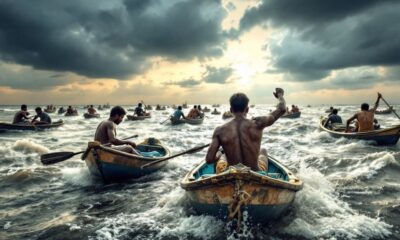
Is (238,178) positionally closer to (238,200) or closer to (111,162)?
(238,200)

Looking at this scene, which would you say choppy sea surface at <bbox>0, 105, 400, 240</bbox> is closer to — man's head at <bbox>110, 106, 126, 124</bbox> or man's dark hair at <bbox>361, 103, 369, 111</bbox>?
man's head at <bbox>110, 106, 126, 124</bbox>

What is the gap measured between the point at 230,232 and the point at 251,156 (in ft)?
4.15

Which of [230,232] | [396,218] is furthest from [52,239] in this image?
[396,218]

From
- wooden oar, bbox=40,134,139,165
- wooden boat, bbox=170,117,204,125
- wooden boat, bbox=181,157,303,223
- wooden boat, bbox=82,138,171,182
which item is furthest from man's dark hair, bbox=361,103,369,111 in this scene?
wooden boat, bbox=170,117,204,125

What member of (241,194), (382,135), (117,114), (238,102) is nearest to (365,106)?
(382,135)

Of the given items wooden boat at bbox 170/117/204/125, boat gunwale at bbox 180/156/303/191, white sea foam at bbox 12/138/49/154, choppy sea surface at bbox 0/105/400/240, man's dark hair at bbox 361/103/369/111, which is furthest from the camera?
wooden boat at bbox 170/117/204/125

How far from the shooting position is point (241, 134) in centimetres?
487

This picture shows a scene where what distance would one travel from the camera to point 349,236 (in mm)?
4949

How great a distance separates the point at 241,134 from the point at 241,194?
1.01m

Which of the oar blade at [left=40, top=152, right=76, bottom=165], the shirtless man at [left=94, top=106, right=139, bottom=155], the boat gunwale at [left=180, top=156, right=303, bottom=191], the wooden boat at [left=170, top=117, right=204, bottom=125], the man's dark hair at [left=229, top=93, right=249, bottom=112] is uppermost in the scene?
Result: the man's dark hair at [left=229, top=93, right=249, bottom=112]

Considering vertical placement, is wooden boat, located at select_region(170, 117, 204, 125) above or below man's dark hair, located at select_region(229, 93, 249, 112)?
below

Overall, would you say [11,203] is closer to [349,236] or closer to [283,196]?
[283,196]

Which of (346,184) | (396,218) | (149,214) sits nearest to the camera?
(396,218)

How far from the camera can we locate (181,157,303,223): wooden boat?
167 inches
